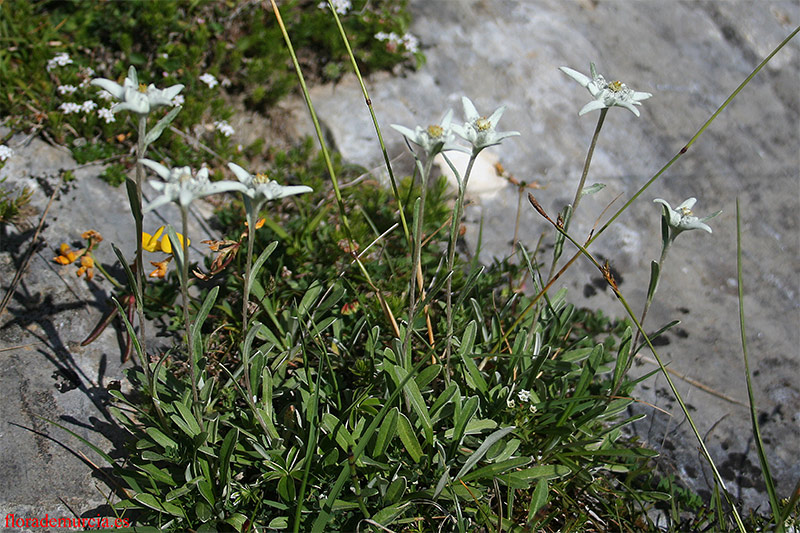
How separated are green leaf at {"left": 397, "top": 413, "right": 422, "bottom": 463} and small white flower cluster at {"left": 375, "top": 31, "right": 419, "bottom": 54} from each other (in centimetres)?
286

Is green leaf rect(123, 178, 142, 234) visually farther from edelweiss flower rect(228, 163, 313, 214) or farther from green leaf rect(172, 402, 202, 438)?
green leaf rect(172, 402, 202, 438)

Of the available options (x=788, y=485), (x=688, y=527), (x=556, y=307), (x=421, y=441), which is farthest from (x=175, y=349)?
(x=788, y=485)

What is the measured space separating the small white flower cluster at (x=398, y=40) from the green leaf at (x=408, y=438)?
9.39ft

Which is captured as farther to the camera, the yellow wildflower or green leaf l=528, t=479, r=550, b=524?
the yellow wildflower

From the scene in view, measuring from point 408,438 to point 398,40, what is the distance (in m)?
2.96

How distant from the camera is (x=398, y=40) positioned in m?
4.32

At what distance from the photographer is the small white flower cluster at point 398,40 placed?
169 inches

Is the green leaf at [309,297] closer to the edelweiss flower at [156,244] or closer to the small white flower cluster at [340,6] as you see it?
the edelweiss flower at [156,244]

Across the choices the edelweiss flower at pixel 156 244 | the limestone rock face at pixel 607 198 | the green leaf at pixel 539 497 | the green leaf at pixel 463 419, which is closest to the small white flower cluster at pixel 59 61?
the limestone rock face at pixel 607 198

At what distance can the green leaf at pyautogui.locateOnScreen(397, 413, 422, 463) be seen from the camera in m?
2.37

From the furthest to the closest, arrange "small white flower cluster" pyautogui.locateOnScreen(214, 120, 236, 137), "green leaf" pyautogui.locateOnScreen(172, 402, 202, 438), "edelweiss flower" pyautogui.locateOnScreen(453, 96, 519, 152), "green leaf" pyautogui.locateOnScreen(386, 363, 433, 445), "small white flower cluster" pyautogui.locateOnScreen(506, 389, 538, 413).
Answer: "small white flower cluster" pyautogui.locateOnScreen(214, 120, 236, 137)
"small white flower cluster" pyautogui.locateOnScreen(506, 389, 538, 413)
"green leaf" pyautogui.locateOnScreen(386, 363, 433, 445)
"green leaf" pyautogui.locateOnScreen(172, 402, 202, 438)
"edelweiss flower" pyautogui.locateOnScreen(453, 96, 519, 152)

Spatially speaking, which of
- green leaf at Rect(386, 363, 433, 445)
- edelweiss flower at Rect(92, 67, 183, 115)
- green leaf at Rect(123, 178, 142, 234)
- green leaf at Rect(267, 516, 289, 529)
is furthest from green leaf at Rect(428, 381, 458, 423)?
edelweiss flower at Rect(92, 67, 183, 115)

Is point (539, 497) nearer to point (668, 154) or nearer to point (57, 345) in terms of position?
point (57, 345)

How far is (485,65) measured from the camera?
4.67 m
